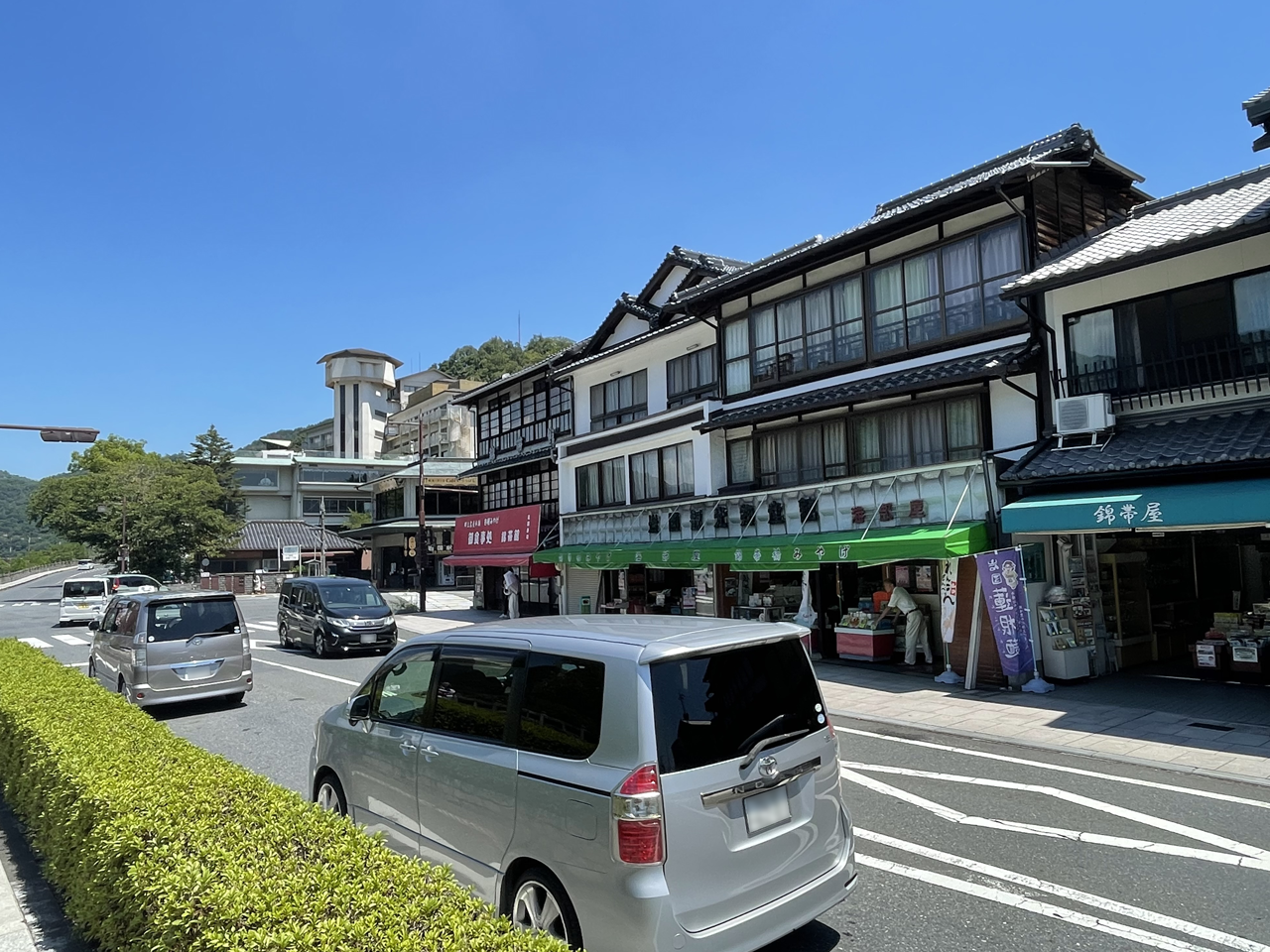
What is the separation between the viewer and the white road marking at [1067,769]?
7328 millimetres

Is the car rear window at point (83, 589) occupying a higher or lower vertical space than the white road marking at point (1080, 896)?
higher

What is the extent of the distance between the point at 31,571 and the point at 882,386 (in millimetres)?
96881

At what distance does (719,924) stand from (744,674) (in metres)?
1.20

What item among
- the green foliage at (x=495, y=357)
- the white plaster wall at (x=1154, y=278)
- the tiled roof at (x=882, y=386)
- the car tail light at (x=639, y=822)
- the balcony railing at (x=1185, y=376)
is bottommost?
the car tail light at (x=639, y=822)

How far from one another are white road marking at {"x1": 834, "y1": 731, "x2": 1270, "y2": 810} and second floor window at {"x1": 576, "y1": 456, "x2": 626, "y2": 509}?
49.1 ft

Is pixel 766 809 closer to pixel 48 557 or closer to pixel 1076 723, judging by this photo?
pixel 1076 723

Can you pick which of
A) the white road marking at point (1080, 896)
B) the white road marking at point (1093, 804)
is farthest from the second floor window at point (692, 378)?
the white road marking at point (1080, 896)

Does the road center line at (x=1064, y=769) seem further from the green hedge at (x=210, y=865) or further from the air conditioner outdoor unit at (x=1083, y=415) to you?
the green hedge at (x=210, y=865)

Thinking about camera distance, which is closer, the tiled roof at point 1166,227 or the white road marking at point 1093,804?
the white road marking at point 1093,804

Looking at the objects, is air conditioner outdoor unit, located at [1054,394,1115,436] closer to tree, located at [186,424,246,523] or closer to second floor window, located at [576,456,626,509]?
second floor window, located at [576,456,626,509]

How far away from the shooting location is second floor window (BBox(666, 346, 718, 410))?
71.7 ft

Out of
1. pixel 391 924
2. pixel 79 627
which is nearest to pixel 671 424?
pixel 391 924

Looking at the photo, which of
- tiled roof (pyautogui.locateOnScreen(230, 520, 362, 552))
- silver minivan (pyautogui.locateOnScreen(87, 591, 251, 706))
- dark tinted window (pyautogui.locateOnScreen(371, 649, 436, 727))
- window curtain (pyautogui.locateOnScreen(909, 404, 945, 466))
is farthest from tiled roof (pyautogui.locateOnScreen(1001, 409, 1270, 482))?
tiled roof (pyautogui.locateOnScreen(230, 520, 362, 552))

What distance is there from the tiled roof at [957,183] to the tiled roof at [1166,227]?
152 centimetres
